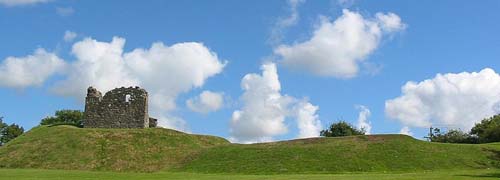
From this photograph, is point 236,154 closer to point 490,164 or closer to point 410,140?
point 410,140

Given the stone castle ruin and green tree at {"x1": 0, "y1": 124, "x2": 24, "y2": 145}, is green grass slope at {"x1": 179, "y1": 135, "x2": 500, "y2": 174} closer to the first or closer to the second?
the stone castle ruin

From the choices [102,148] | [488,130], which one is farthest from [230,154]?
[488,130]

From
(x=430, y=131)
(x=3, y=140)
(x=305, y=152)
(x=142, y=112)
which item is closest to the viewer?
(x=305, y=152)

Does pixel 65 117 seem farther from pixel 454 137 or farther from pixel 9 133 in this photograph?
pixel 454 137

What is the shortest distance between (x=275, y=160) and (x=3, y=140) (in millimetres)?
106228

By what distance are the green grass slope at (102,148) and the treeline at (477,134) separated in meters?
44.0

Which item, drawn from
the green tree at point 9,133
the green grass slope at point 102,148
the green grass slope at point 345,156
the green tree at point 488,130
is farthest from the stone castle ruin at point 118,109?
the green tree at point 9,133

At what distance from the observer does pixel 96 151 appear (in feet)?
211

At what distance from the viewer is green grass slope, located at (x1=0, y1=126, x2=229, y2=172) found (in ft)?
196

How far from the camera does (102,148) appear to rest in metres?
65.4

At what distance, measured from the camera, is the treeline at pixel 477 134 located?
88.1 metres

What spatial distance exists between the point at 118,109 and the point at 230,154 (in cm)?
2703

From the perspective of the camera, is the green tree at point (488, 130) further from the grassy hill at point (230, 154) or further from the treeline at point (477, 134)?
the grassy hill at point (230, 154)

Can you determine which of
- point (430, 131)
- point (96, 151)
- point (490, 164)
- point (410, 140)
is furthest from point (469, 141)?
point (96, 151)
